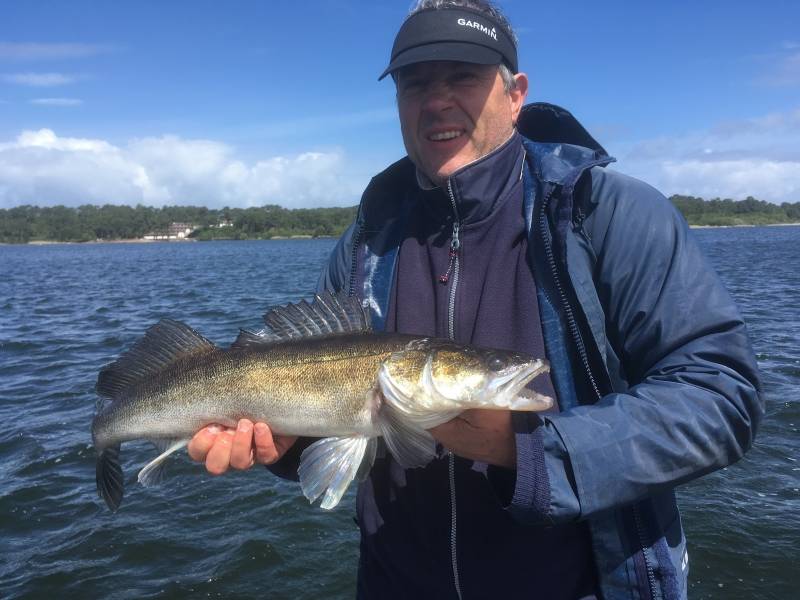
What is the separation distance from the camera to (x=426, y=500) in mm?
2842

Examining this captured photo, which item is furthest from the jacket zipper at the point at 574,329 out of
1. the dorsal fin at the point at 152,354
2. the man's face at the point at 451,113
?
the dorsal fin at the point at 152,354

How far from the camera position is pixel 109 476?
13.0 ft

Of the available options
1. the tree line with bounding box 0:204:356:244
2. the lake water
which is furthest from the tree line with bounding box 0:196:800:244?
the lake water

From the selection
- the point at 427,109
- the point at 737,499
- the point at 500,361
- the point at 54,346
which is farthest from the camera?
the point at 54,346

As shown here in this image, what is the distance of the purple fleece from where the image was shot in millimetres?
2619

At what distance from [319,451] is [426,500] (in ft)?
2.14

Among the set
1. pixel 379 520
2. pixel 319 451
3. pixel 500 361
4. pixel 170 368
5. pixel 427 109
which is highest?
pixel 427 109

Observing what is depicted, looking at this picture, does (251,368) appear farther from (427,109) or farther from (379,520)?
(427,109)

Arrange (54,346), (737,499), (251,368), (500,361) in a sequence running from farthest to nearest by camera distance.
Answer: (54,346) < (737,499) < (251,368) < (500,361)

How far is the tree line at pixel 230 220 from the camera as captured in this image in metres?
140

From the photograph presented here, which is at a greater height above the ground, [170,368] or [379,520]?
[170,368]

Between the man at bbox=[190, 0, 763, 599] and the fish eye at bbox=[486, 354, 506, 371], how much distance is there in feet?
0.71

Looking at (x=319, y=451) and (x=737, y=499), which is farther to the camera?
(x=737, y=499)

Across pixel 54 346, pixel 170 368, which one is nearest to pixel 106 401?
pixel 170 368
